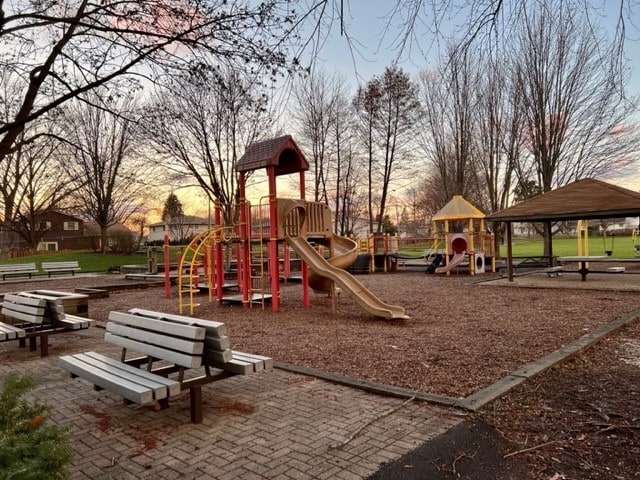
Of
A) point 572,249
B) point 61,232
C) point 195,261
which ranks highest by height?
point 61,232

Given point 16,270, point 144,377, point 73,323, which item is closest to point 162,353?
point 144,377

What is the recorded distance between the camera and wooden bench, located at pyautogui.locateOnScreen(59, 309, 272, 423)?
3863mm

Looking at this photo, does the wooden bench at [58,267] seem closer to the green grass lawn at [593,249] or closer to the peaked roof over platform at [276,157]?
the peaked roof over platform at [276,157]

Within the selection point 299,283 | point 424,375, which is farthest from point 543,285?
point 424,375

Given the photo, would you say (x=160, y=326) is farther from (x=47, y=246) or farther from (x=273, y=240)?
(x=47, y=246)

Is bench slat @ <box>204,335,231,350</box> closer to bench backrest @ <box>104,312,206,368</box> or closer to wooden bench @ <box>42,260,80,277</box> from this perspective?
bench backrest @ <box>104,312,206,368</box>

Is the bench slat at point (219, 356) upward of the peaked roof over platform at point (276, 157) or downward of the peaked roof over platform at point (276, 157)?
downward

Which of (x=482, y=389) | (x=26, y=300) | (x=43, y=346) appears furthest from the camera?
(x=26, y=300)

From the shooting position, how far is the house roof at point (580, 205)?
13.5m

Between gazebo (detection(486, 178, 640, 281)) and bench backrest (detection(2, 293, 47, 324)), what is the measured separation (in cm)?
1350

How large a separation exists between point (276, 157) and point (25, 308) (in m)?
6.14

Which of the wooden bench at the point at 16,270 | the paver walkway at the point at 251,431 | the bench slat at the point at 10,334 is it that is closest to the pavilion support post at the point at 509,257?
the paver walkway at the point at 251,431

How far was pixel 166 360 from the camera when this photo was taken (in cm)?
415

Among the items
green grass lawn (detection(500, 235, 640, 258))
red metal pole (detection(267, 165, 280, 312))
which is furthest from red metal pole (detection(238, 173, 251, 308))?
green grass lawn (detection(500, 235, 640, 258))
